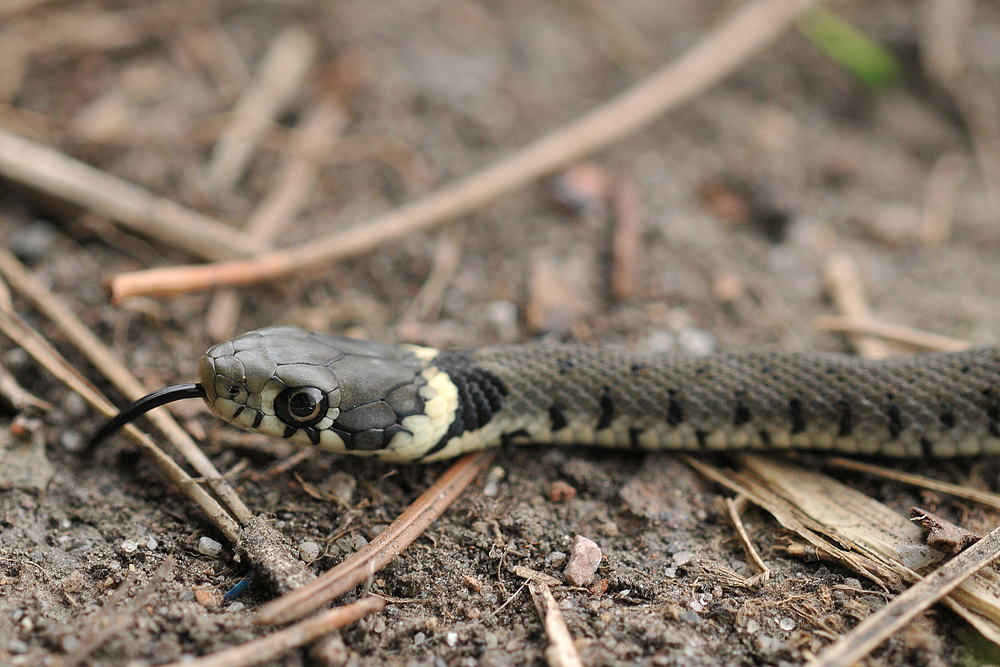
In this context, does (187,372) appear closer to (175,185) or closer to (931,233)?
(175,185)

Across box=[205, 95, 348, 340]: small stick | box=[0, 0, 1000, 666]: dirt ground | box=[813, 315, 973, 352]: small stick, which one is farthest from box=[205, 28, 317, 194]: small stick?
box=[813, 315, 973, 352]: small stick

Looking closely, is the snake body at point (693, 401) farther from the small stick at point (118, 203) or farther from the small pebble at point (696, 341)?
the small stick at point (118, 203)

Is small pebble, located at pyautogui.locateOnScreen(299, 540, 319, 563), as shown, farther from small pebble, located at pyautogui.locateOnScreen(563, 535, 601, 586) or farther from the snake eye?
small pebble, located at pyautogui.locateOnScreen(563, 535, 601, 586)

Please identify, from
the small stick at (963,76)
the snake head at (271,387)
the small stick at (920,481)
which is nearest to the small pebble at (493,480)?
the snake head at (271,387)

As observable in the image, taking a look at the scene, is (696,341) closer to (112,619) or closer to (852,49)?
(112,619)

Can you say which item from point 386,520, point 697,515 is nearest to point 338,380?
point 386,520

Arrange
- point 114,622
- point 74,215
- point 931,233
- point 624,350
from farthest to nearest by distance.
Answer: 1. point 931,233
2. point 74,215
3. point 624,350
4. point 114,622

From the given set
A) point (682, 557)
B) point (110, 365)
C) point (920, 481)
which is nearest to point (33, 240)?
point (110, 365)
